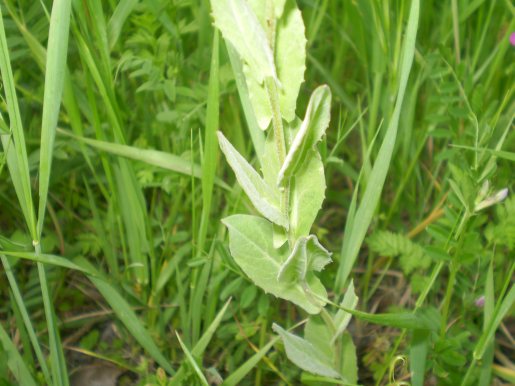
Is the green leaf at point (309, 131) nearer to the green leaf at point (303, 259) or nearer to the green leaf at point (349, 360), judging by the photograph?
the green leaf at point (303, 259)

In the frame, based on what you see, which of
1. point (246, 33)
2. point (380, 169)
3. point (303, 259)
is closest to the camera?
point (246, 33)

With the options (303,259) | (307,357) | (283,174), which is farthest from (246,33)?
(307,357)

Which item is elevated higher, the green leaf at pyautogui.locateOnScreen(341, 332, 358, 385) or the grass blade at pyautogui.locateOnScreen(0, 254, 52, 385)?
the grass blade at pyautogui.locateOnScreen(0, 254, 52, 385)

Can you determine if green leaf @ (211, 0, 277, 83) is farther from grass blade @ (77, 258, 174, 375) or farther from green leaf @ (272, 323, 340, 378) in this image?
grass blade @ (77, 258, 174, 375)

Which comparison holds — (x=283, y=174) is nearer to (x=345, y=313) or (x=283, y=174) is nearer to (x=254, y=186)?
(x=254, y=186)

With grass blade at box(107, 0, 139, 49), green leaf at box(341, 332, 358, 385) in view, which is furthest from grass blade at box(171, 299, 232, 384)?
grass blade at box(107, 0, 139, 49)

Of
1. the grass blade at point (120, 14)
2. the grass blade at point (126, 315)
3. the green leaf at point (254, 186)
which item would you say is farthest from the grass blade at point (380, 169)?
the grass blade at point (120, 14)

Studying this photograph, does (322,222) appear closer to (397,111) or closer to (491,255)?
(491,255)
